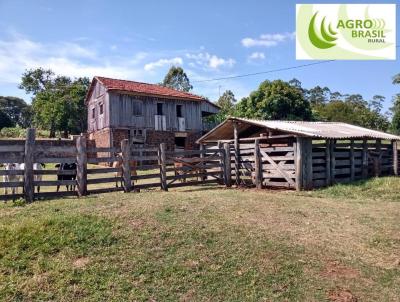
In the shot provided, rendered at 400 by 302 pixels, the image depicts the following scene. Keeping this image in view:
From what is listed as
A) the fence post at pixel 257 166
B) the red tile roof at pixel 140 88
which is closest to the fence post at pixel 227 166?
the fence post at pixel 257 166

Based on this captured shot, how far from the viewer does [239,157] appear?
52.0 ft

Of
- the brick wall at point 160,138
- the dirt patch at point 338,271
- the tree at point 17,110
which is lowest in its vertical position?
the dirt patch at point 338,271

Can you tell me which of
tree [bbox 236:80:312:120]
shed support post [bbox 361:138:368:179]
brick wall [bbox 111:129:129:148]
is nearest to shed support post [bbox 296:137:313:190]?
shed support post [bbox 361:138:368:179]

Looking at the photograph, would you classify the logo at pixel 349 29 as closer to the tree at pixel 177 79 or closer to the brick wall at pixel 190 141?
the brick wall at pixel 190 141

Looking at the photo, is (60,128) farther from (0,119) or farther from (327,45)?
(327,45)

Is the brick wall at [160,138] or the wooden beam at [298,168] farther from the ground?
the brick wall at [160,138]

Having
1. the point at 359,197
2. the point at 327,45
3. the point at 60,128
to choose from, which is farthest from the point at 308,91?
the point at 359,197

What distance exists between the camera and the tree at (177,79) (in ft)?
167

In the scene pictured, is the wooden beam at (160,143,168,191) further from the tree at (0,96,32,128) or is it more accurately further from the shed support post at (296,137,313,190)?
the tree at (0,96,32,128)

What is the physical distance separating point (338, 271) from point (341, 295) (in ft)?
2.33

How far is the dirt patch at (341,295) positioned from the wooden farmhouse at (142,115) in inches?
914

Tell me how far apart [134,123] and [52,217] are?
21.1 meters

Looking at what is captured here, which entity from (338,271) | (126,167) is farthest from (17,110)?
(338,271)

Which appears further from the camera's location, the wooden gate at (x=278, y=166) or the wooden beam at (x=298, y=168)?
the wooden gate at (x=278, y=166)
